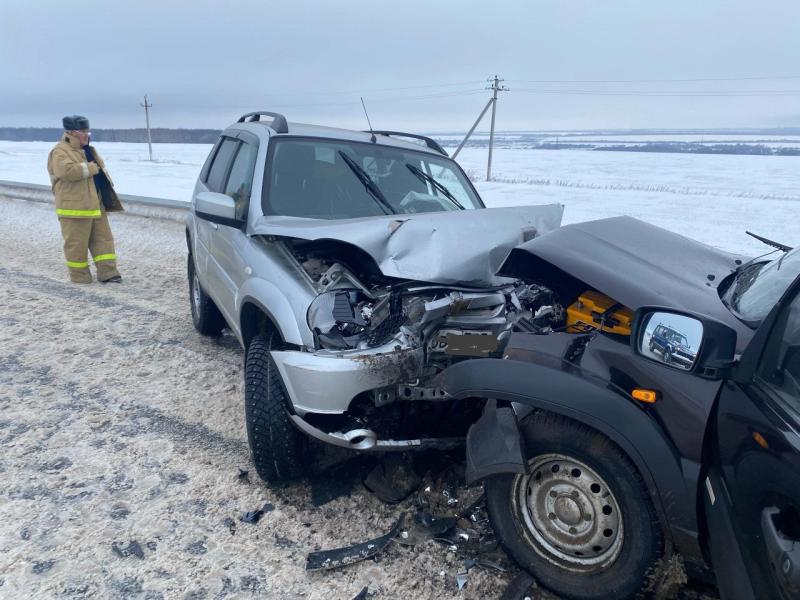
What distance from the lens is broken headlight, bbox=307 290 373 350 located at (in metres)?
2.96

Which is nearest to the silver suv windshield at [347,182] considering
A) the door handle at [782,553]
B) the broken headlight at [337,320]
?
the broken headlight at [337,320]

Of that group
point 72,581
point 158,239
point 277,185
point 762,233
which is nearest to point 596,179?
point 762,233

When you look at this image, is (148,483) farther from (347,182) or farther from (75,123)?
(75,123)

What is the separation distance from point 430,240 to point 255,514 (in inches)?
65.1

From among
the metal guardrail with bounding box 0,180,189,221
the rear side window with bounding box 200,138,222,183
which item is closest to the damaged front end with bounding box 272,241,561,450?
the rear side window with bounding box 200,138,222,183

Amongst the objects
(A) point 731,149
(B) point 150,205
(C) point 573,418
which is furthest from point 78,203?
(A) point 731,149

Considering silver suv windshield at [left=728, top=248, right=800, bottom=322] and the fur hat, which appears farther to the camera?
the fur hat

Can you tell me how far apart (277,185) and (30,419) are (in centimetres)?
220

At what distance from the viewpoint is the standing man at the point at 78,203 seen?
7320 mm

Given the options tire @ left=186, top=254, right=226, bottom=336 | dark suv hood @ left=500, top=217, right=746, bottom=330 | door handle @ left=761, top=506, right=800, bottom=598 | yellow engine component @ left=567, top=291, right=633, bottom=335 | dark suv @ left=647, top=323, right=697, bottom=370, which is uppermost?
dark suv hood @ left=500, top=217, right=746, bottom=330

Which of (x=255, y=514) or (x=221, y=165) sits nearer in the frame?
(x=255, y=514)

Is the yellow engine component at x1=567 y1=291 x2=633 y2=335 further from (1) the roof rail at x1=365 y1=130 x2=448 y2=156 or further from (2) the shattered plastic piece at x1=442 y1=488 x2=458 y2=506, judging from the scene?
(1) the roof rail at x1=365 y1=130 x2=448 y2=156

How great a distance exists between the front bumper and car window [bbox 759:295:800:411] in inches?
60.3

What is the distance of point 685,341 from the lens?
5.99ft
